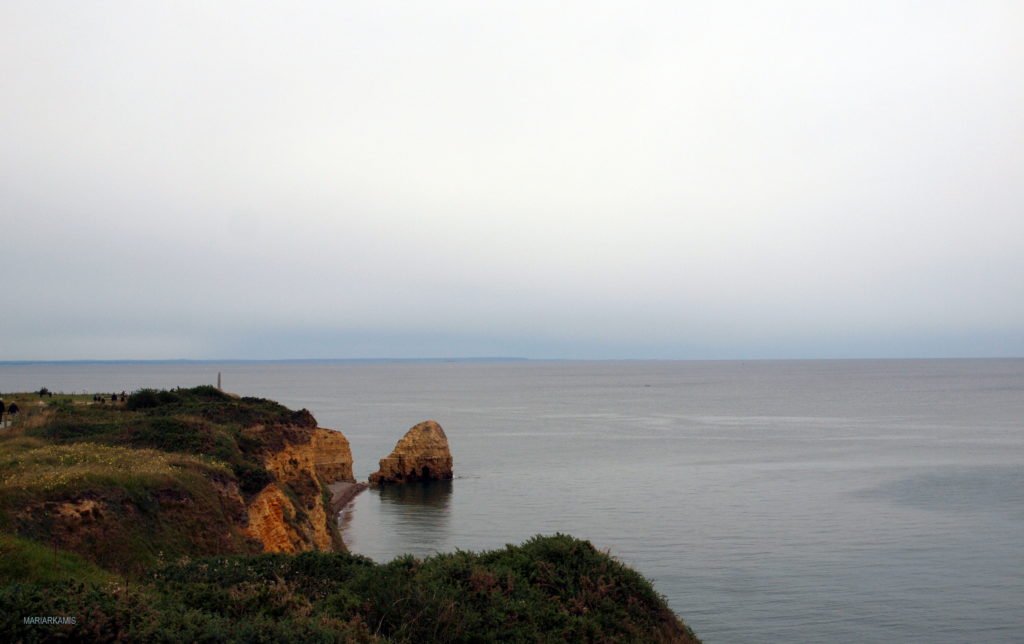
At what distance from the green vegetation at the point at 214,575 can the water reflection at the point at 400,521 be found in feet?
52.6

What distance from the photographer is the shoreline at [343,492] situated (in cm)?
5369

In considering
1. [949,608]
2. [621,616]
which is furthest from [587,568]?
[949,608]

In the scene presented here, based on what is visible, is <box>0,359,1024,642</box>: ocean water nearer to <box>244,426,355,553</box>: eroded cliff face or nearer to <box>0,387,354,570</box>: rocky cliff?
<box>244,426,355,553</box>: eroded cliff face

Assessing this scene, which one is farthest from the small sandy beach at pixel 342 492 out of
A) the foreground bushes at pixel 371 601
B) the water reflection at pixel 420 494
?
the foreground bushes at pixel 371 601

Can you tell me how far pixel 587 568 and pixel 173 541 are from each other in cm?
994

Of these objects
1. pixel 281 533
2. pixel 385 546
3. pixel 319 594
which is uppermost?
pixel 319 594

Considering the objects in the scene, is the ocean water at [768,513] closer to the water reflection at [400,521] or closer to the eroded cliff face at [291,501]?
the water reflection at [400,521]

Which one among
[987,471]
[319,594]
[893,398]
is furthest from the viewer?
[893,398]

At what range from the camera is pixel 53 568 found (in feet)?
46.1

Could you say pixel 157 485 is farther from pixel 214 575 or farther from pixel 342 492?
pixel 342 492

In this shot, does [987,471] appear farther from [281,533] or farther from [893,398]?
[893,398]

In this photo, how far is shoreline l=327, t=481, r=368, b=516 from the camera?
53.7m

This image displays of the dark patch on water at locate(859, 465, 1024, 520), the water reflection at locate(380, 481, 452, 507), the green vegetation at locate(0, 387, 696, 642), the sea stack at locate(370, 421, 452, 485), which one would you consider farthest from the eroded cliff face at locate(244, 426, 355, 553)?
the dark patch on water at locate(859, 465, 1024, 520)

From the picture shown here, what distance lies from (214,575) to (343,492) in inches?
1793
